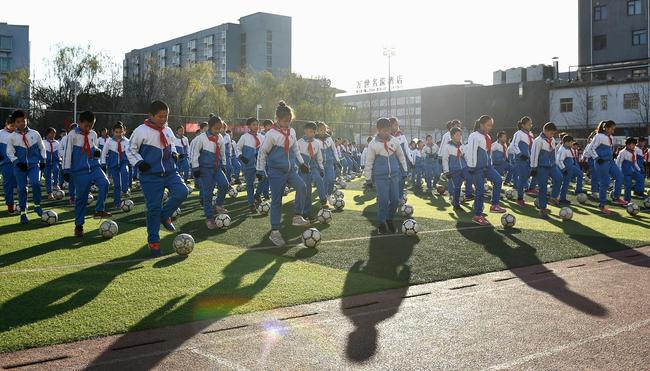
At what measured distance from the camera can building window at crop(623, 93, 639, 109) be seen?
54.1m

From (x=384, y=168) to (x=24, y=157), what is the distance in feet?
26.9

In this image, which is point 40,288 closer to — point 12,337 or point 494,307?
point 12,337

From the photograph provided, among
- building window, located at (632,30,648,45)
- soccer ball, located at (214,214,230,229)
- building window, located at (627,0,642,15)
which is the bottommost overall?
soccer ball, located at (214,214,230,229)

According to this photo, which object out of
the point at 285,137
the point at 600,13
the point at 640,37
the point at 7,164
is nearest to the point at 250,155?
the point at 285,137

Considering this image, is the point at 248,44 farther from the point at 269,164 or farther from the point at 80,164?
the point at 269,164

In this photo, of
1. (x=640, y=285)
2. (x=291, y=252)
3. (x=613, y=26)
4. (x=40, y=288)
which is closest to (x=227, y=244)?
(x=291, y=252)

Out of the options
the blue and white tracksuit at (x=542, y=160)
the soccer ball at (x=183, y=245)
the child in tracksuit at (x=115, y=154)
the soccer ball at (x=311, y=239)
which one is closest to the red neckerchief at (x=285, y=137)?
the soccer ball at (x=311, y=239)

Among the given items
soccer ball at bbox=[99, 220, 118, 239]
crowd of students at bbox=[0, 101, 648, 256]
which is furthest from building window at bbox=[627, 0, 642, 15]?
soccer ball at bbox=[99, 220, 118, 239]

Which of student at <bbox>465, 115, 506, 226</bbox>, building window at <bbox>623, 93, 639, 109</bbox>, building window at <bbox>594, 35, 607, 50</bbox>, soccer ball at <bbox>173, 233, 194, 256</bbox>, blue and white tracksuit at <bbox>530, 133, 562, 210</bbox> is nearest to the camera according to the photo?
soccer ball at <bbox>173, 233, 194, 256</bbox>

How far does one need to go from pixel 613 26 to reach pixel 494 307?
65696 millimetres

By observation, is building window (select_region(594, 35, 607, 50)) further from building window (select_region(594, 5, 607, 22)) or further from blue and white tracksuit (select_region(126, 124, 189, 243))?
blue and white tracksuit (select_region(126, 124, 189, 243))

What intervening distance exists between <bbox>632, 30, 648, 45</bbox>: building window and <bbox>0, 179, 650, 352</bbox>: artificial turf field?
54.6 meters

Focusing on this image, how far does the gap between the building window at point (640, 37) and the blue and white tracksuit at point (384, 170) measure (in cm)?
5958

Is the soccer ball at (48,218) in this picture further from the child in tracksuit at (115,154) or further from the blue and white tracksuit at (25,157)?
the child in tracksuit at (115,154)
